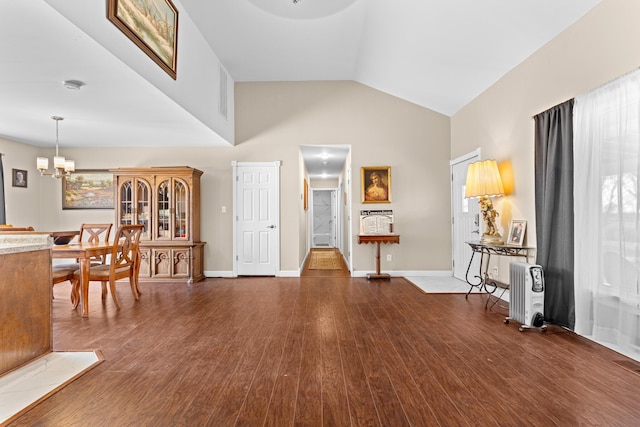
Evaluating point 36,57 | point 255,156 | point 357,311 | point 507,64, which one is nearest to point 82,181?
point 255,156

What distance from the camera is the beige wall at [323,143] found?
5879 mm

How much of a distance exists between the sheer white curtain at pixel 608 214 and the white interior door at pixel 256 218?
430 cm

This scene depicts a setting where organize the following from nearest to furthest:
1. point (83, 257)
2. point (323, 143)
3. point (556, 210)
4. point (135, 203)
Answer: point (556, 210) → point (83, 257) → point (135, 203) → point (323, 143)

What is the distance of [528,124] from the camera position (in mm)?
3729

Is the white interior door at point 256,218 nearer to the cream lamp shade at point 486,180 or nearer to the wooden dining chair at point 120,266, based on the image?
the wooden dining chair at point 120,266

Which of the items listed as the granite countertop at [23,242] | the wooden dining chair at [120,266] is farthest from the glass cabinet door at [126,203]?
the granite countertop at [23,242]

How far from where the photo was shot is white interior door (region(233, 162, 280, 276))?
19.5 ft

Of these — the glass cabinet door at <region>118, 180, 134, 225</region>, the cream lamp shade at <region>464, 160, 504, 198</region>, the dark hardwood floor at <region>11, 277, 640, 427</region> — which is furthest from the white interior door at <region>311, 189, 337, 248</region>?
the dark hardwood floor at <region>11, 277, 640, 427</region>

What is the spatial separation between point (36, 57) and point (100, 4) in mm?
763

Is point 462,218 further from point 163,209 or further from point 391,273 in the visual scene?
point 163,209

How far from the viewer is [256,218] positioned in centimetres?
597

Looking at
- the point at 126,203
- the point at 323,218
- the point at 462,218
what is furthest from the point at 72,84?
the point at 323,218

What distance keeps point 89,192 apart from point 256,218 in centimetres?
310

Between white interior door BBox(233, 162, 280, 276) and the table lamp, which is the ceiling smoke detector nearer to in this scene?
white interior door BBox(233, 162, 280, 276)
